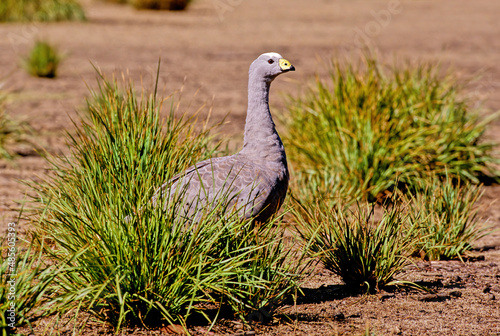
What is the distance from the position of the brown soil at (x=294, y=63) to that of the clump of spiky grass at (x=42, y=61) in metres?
0.23

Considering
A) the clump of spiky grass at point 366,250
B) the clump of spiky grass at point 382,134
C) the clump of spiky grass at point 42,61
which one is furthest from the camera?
the clump of spiky grass at point 42,61

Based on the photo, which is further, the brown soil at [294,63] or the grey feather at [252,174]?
the brown soil at [294,63]

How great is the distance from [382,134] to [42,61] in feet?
29.9

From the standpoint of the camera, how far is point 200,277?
3871 millimetres

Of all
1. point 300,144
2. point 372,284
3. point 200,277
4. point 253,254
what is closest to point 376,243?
point 372,284

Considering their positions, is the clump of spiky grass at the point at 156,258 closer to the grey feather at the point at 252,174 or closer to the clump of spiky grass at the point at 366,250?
the grey feather at the point at 252,174

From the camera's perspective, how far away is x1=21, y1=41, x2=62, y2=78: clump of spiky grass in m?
14.0

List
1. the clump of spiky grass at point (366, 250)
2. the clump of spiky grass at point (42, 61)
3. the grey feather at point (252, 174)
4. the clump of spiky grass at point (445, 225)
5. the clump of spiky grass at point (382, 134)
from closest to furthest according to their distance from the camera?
the grey feather at point (252, 174), the clump of spiky grass at point (366, 250), the clump of spiky grass at point (445, 225), the clump of spiky grass at point (382, 134), the clump of spiky grass at point (42, 61)

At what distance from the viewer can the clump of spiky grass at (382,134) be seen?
6.87 metres

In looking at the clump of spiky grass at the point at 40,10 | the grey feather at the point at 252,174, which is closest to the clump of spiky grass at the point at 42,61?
the clump of spiky grass at the point at 40,10

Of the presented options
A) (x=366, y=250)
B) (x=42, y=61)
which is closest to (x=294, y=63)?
(x=42, y=61)

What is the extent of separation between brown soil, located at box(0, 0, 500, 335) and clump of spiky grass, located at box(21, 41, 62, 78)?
0.76ft

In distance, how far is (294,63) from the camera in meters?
16.0

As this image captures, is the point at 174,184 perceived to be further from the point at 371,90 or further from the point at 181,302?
the point at 371,90
